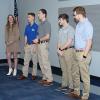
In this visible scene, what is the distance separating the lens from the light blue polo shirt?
175 inches


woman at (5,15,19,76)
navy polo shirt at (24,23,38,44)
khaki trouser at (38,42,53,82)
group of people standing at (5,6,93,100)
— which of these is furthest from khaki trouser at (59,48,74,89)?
woman at (5,15,19,76)

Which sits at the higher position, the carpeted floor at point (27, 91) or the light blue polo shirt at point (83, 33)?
the light blue polo shirt at point (83, 33)

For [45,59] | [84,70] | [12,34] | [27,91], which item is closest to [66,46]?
[84,70]

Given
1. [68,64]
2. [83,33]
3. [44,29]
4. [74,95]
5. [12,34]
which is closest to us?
[83,33]

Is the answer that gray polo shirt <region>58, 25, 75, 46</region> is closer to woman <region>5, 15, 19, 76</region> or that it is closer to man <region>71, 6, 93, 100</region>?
man <region>71, 6, 93, 100</region>

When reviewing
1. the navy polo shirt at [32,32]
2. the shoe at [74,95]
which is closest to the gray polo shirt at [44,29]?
the navy polo shirt at [32,32]

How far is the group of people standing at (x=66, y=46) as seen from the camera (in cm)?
455

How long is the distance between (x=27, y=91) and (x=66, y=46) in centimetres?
121

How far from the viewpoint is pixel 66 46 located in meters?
5.16

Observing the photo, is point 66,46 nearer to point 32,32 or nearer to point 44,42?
point 44,42

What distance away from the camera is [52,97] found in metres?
4.98

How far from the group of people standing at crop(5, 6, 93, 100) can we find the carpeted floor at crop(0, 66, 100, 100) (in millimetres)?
189

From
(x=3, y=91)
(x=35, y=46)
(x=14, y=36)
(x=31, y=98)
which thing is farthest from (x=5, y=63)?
(x=31, y=98)

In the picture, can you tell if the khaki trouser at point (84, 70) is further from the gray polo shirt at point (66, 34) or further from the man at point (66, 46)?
the gray polo shirt at point (66, 34)
